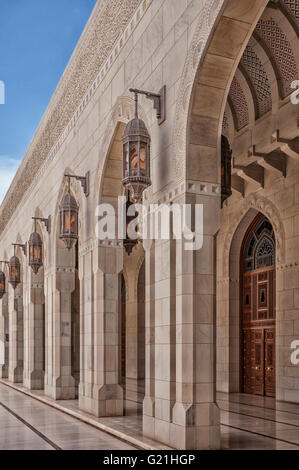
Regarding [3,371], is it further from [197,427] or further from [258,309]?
[197,427]

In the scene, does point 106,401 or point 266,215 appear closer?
point 106,401

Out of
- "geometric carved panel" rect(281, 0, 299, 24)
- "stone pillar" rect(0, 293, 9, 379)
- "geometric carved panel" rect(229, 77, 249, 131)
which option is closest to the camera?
"geometric carved panel" rect(281, 0, 299, 24)

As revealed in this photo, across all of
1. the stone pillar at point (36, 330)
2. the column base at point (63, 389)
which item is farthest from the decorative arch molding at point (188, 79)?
the stone pillar at point (36, 330)

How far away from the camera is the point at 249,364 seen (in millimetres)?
11273

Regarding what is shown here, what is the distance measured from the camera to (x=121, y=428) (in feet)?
23.2

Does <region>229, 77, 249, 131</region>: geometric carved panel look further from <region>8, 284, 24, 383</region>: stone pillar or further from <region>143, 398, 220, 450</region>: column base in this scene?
<region>8, 284, 24, 383</region>: stone pillar

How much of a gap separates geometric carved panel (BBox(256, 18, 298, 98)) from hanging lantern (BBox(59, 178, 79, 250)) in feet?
12.5

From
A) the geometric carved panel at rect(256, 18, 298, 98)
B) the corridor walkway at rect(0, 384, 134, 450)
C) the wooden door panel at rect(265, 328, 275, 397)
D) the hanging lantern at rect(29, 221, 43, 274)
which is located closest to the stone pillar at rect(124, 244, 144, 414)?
the hanging lantern at rect(29, 221, 43, 274)

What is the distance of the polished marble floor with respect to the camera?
242 inches

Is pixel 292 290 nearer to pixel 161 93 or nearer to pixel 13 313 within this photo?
pixel 161 93

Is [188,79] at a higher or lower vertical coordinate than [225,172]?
higher

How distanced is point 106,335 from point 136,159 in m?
3.22

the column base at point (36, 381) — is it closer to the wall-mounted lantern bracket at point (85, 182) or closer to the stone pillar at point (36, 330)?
the stone pillar at point (36, 330)

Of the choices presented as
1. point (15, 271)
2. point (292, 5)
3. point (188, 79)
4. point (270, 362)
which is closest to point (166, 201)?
point (188, 79)
